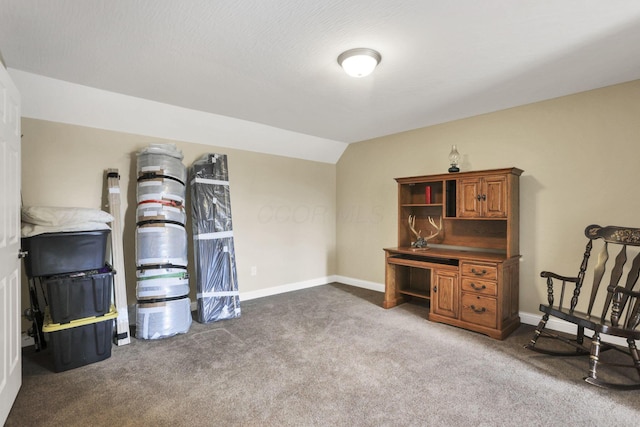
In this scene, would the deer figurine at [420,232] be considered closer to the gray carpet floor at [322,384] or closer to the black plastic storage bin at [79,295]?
the gray carpet floor at [322,384]

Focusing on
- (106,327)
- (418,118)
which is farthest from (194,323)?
(418,118)

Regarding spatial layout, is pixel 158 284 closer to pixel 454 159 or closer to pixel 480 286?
pixel 480 286

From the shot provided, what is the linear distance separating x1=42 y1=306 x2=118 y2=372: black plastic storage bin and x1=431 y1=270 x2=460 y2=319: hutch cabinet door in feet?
10.1

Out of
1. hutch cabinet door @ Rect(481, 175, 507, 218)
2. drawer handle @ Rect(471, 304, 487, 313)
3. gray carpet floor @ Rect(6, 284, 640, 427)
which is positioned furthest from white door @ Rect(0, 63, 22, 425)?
hutch cabinet door @ Rect(481, 175, 507, 218)

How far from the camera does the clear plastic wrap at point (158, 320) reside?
293 centimetres

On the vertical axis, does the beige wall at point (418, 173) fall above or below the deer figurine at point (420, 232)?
above

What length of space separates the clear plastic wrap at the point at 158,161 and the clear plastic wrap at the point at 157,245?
54cm

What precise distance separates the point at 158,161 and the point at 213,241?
1035 millimetres

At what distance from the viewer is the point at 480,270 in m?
3.11

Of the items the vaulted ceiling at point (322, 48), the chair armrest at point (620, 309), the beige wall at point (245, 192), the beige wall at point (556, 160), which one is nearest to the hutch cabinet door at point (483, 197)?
the beige wall at point (556, 160)

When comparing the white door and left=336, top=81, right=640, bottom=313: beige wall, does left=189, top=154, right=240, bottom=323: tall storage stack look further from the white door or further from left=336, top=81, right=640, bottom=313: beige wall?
left=336, top=81, right=640, bottom=313: beige wall

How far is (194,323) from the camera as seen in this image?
11.2 feet

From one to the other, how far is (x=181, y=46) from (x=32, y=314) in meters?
2.46

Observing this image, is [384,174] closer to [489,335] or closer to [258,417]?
[489,335]
